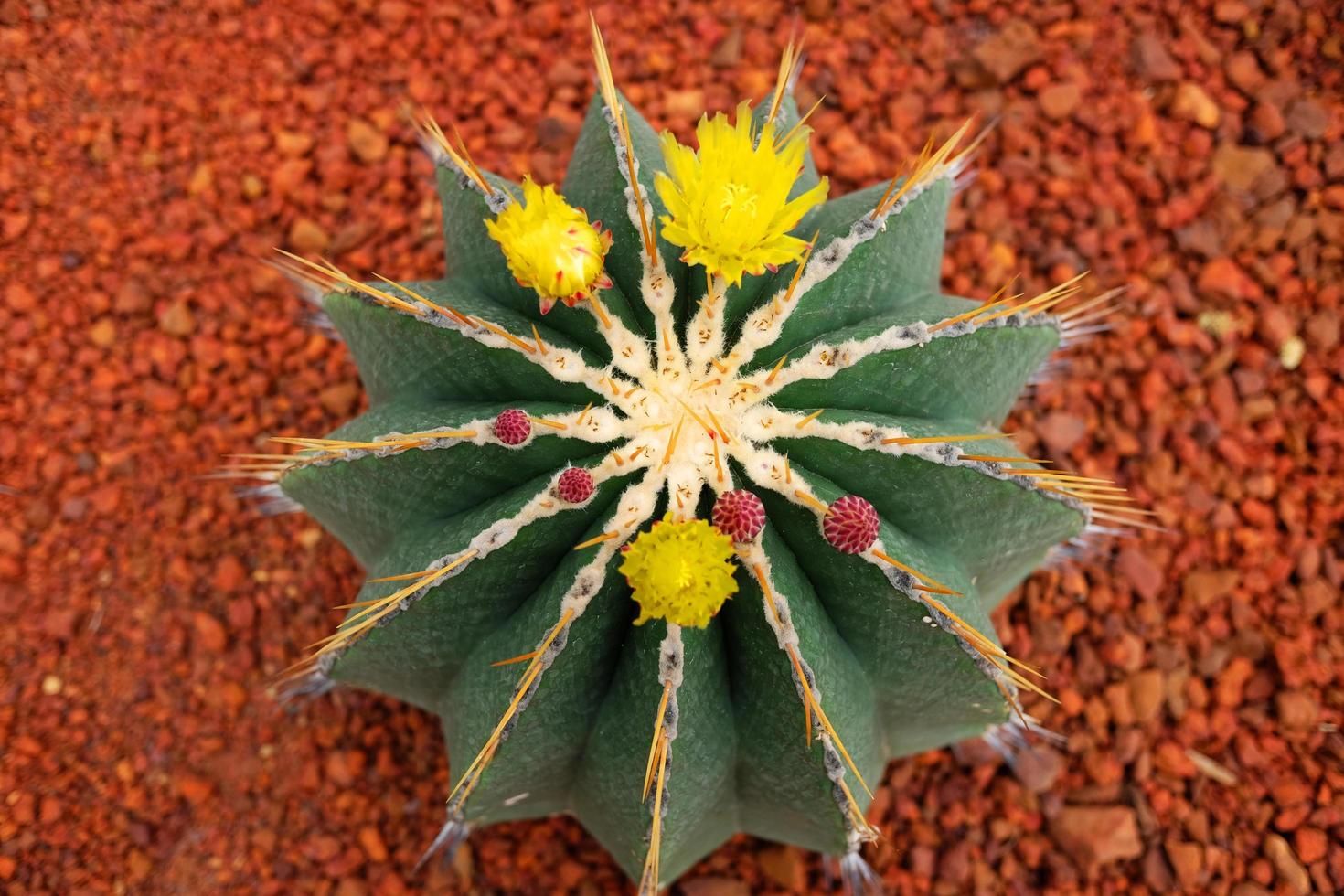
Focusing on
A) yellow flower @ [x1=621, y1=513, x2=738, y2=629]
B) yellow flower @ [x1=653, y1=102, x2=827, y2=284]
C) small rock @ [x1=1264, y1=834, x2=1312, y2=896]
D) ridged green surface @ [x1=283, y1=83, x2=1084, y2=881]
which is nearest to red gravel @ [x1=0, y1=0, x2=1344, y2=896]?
small rock @ [x1=1264, y1=834, x2=1312, y2=896]

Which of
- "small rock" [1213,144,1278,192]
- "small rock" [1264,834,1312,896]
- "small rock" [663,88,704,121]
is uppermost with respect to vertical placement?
"small rock" [1213,144,1278,192]

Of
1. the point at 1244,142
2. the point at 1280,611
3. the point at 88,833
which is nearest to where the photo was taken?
the point at 88,833

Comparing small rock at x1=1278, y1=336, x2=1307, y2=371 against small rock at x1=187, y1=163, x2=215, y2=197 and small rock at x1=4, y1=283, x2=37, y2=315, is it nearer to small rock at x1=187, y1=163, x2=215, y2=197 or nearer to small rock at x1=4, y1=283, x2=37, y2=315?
small rock at x1=187, y1=163, x2=215, y2=197

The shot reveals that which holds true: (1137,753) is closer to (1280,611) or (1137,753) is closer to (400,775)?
(1280,611)

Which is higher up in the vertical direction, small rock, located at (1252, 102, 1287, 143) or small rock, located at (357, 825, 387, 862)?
small rock, located at (1252, 102, 1287, 143)

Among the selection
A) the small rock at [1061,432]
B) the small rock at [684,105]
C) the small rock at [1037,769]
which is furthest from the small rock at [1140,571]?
the small rock at [684,105]

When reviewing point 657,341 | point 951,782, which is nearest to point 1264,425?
point 951,782

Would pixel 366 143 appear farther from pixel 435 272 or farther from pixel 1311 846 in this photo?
pixel 1311 846

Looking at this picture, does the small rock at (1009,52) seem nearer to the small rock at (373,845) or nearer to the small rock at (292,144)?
the small rock at (292,144)
